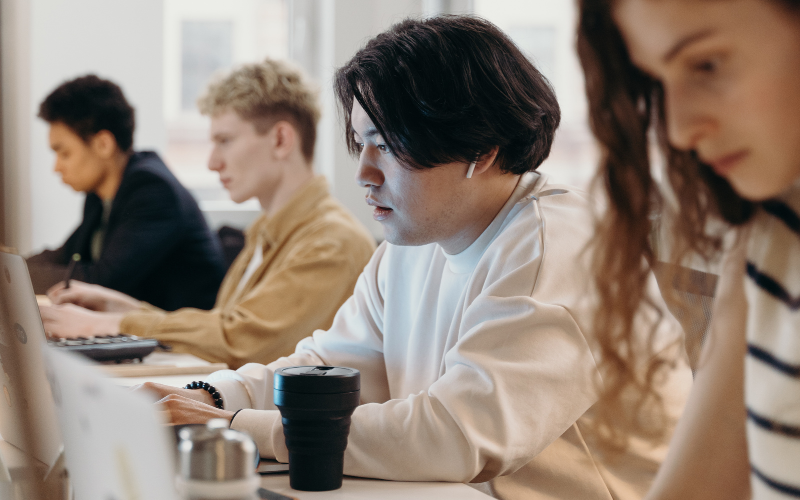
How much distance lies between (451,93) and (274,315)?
36.2 inches

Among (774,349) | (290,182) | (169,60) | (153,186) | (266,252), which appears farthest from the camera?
(169,60)

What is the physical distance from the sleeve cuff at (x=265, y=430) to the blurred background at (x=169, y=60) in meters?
2.32

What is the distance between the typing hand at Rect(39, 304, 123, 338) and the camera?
73.5 inches

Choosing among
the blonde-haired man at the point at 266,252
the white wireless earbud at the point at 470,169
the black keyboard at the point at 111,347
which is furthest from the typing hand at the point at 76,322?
the white wireless earbud at the point at 470,169

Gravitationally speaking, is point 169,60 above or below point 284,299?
above

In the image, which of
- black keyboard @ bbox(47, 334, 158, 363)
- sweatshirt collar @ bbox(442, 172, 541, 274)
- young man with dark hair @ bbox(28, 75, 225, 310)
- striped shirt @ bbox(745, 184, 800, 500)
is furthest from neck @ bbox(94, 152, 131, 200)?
striped shirt @ bbox(745, 184, 800, 500)

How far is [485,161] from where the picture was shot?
121 cm

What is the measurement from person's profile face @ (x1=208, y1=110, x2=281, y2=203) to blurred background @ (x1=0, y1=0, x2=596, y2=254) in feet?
3.16

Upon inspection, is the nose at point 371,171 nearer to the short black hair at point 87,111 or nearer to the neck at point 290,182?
the neck at point 290,182

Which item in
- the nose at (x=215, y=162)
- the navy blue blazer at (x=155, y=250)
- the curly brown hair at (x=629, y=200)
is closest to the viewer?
the curly brown hair at (x=629, y=200)

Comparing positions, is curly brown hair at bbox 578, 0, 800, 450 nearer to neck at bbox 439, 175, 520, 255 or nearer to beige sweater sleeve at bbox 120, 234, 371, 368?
neck at bbox 439, 175, 520, 255

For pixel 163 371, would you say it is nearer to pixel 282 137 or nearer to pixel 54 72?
pixel 282 137

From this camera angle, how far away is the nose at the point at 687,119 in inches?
22.0

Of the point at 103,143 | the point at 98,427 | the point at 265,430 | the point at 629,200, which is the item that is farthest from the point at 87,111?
the point at 98,427
